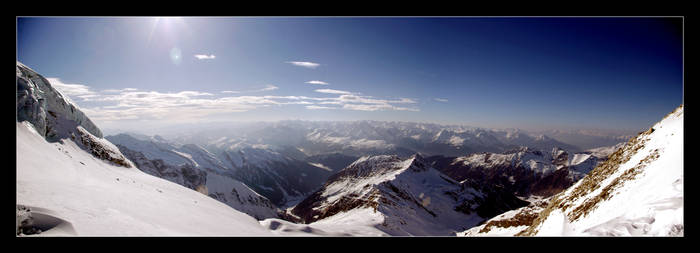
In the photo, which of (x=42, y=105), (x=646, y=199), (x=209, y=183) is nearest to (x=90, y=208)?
(x=42, y=105)

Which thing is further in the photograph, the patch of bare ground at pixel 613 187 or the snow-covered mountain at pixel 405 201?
the snow-covered mountain at pixel 405 201

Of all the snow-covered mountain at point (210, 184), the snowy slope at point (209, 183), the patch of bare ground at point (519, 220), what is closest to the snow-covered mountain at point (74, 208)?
the patch of bare ground at point (519, 220)

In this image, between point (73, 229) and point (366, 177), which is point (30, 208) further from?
point (366, 177)

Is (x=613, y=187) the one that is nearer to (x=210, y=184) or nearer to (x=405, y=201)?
(x=405, y=201)

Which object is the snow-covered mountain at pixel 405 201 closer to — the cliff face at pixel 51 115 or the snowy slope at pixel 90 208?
the cliff face at pixel 51 115

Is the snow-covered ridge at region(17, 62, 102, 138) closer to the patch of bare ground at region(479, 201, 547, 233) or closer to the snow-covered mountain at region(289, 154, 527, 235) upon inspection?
the patch of bare ground at region(479, 201, 547, 233)

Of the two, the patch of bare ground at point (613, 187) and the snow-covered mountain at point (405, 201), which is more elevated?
the patch of bare ground at point (613, 187)
